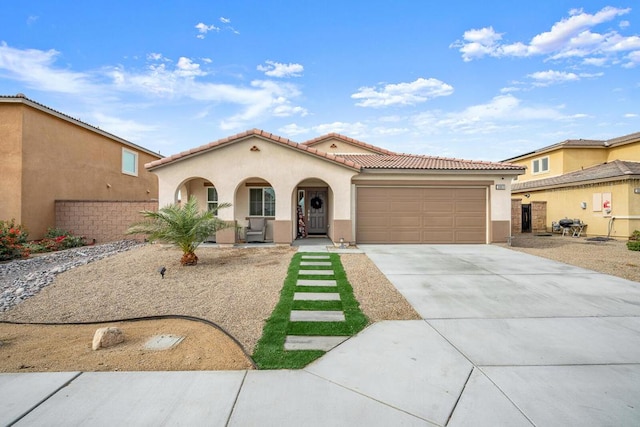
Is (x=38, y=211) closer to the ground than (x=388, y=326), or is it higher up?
higher up

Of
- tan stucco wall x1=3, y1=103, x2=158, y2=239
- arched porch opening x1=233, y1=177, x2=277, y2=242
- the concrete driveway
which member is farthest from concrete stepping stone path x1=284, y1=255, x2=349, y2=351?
tan stucco wall x1=3, y1=103, x2=158, y2=239

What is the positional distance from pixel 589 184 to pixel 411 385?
2035 cm

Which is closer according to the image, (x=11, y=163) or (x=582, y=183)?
(x=11, y=163)

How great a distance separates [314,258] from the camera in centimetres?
988

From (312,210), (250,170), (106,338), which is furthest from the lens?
(312,210)

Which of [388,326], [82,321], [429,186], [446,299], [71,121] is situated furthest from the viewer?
[71,121]

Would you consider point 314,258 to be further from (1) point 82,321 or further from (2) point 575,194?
(2) point 575,194

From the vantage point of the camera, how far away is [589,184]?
17172 millimetres

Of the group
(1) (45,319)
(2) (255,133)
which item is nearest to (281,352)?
(1) (45,319)

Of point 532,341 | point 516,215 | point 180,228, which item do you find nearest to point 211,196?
point 180,228

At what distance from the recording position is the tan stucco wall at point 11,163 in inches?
494

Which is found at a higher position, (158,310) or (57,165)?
(57,165)

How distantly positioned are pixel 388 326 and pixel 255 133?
9.66 m

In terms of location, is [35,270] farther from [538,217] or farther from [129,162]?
[538,217]
